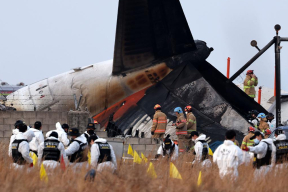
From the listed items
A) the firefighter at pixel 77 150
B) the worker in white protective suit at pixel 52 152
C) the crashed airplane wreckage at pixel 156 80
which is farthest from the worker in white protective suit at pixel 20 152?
the crashed airplane wreckage at pixel 156 80

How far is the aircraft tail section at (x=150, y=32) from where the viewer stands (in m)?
24.9

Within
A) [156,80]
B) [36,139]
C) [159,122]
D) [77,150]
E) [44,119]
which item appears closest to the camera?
[77,150]

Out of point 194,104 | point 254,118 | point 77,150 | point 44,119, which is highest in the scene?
point 194,104

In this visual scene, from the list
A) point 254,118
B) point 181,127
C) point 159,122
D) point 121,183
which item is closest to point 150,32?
point 159,122

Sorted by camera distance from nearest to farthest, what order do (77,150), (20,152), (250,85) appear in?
(20,152) → (77,150) → (250,85)

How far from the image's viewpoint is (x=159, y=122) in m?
21.7

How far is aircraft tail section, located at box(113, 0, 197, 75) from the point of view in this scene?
24922mm

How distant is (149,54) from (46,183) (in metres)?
15.6

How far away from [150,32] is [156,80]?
78.1 inches

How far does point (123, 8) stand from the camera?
24.7 meters

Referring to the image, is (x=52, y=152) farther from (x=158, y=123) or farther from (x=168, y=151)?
(x=158, y=123)

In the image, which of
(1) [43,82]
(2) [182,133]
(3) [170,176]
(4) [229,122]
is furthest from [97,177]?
(1) [43,82]

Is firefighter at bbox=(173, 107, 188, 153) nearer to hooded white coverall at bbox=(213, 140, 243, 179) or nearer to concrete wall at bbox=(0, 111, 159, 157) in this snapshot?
concrete wall at bbox=(0, 111, 159, 157)

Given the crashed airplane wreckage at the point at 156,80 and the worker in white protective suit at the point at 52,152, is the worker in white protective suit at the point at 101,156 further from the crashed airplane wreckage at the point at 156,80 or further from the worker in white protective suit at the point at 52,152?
the crashed airplane wreckage at the point at 156,80
